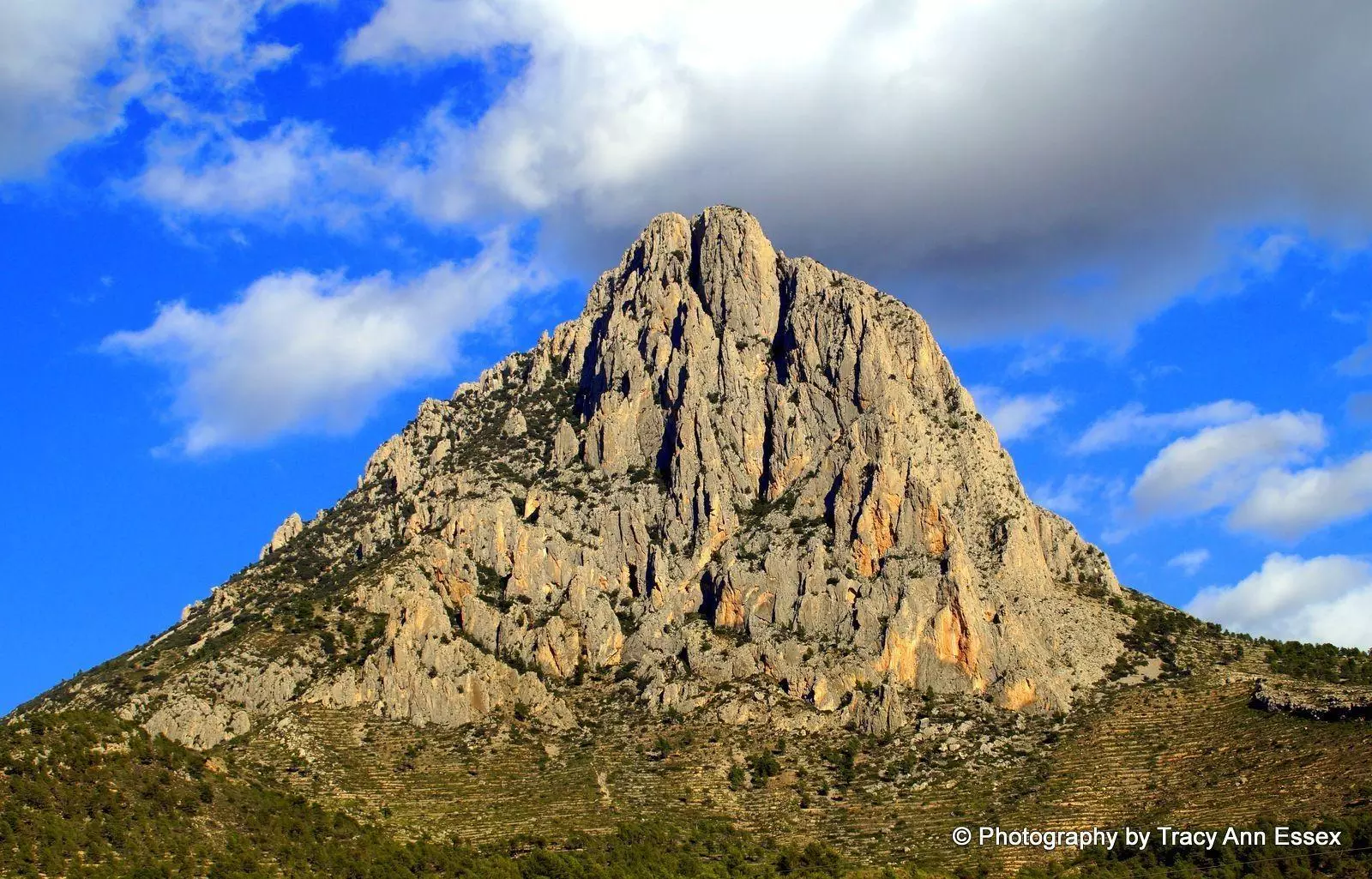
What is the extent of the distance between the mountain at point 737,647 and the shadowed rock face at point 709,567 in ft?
1.33

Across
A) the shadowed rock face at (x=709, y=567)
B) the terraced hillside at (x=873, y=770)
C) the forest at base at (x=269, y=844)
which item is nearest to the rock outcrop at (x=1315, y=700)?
the terraced hillside at (x=873, y=770)

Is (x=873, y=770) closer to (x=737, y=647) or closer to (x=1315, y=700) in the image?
(x=737, y=647)

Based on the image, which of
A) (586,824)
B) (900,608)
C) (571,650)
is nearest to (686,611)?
(571,650)

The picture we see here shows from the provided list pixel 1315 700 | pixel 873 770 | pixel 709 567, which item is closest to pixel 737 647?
pixel 709 567

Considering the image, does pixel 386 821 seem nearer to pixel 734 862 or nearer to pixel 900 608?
pixel 734 862

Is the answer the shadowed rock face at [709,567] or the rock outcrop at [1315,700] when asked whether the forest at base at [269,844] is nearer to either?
the shadowed rock face at [709,567]

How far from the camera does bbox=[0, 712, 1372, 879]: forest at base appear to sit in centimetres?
11562

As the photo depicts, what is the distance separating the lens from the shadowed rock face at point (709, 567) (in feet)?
529

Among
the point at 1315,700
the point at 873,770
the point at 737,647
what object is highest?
the point at 737,647

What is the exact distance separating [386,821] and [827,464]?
229 ft

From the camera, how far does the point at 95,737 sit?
12862cm

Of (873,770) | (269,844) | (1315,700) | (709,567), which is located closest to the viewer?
(269,844)

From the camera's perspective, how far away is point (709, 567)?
178 meters

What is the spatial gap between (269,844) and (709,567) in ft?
218
